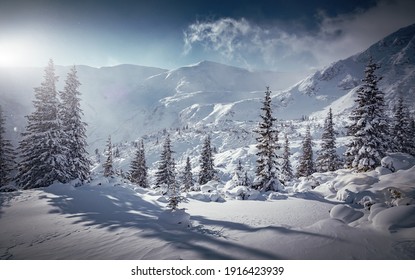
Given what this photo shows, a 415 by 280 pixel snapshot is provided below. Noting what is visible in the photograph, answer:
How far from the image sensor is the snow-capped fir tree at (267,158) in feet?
55.7

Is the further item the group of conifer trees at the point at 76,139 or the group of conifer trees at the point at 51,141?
the group of conifer trees at the point at 51,141

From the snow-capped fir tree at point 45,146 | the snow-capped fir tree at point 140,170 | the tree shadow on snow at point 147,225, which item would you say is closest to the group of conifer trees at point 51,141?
the snow-capped fir tree at point 45,146

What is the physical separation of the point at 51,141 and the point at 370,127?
25.0 metres

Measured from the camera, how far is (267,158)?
17.8 meters

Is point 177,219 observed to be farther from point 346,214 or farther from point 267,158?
point 267,158

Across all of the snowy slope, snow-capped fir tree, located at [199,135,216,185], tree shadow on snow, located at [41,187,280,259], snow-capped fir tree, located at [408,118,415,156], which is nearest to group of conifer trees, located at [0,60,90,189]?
tree shadow on snow, located at [41,187,280,259]

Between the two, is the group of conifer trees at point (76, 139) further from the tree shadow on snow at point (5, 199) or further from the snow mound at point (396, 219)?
the snow mound at point (396, 219)

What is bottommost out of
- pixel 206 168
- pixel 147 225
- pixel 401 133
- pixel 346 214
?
pixel 206 168

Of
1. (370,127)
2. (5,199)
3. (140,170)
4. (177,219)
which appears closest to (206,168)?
(140,170)

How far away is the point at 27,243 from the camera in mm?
5121

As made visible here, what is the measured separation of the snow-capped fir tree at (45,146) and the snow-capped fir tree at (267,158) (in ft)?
51.4

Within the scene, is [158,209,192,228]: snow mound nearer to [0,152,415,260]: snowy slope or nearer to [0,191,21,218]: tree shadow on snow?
[0,152,415,260]: snowy slope
